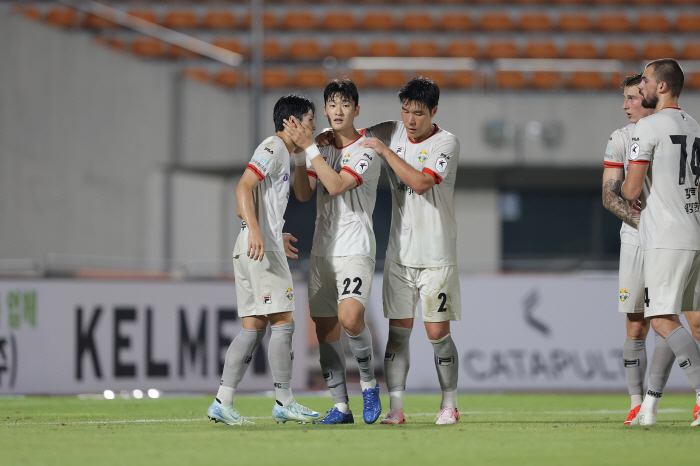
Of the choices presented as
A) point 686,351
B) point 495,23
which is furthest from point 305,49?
point 686,351

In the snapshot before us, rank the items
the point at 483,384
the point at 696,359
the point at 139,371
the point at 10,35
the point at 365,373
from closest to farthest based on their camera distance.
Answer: the point at 696,359 < the point at 365,373 < the point at 139,371 < the point at 483,384 < the point at 10,35

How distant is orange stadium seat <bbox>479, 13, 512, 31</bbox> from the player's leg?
12.9 metres

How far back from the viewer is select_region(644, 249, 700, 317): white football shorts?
531cm

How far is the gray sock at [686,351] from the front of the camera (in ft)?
17.6

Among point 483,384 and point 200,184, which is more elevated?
point 200,184

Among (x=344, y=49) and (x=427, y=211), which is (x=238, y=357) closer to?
(x=427, y=211)

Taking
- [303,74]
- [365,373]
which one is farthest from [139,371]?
[303,74]

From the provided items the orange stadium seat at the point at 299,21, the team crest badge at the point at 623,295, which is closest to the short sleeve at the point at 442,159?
the team crest badge at the point at 623,295

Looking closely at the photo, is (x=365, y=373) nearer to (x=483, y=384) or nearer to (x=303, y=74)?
(x=483, y=384)

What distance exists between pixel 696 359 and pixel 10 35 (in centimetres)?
1092

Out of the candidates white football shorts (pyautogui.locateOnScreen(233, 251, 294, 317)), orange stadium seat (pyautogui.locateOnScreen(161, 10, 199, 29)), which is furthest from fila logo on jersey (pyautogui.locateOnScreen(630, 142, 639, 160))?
orange stadium seat (pyautogui.locateOnScreen(161, 10, 199, 29))

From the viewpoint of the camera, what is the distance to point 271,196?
18.6ft

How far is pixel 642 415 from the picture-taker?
18.1ft

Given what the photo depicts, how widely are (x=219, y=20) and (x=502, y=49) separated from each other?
18.4ft
